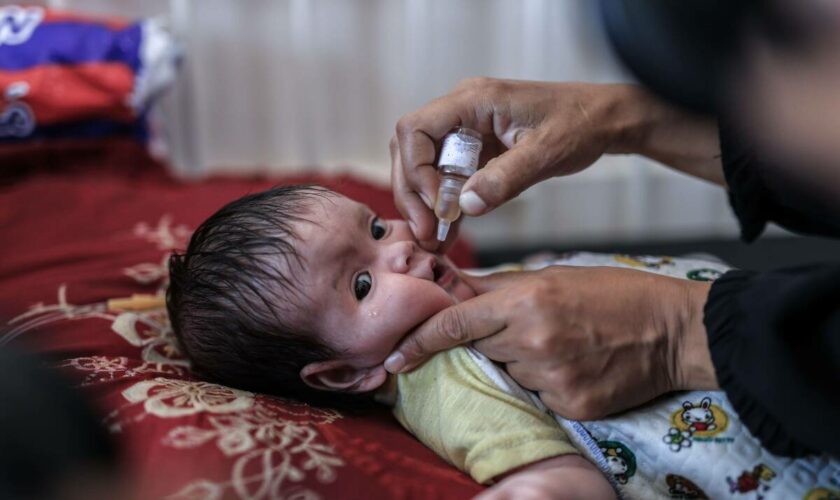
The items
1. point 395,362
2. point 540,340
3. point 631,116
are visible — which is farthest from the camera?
point 631,116

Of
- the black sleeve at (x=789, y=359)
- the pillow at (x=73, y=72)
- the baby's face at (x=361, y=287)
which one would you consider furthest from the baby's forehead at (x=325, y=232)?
the pillow at (x=73, y=72)

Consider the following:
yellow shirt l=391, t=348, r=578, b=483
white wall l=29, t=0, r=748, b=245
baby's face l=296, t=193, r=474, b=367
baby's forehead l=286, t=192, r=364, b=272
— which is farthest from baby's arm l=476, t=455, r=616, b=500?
white wall l=29, t=0, r=748, b=245

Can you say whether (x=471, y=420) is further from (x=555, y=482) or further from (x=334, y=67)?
(x=334, y=67)

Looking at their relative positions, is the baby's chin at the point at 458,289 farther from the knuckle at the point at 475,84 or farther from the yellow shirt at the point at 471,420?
the knuckle at the point at 475,84

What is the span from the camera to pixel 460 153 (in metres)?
0.98

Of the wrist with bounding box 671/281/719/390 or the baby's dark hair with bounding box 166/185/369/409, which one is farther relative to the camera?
the baby's dark hair with bounding box 166/185/369/409

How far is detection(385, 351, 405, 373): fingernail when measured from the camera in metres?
0.93

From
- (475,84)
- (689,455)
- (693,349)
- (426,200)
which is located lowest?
(689,455)

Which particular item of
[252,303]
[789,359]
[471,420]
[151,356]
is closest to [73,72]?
[151,356]

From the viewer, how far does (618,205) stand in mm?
2184

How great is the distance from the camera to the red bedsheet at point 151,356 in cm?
72

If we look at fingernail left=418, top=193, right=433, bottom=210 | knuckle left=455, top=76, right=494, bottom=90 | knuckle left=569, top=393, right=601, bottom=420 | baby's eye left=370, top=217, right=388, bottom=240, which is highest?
knuckle left=455, top=76, right=494, bottom=90

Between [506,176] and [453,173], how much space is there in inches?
2.8

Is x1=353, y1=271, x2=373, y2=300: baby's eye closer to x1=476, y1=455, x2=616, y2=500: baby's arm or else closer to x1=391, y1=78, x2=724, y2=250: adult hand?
x1=391, y1=78, x2=724, y2=250: adult hand
